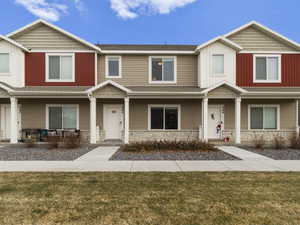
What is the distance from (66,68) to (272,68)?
14.2 meters

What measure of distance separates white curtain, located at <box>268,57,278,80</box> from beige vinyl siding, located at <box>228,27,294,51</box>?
2.61 ft

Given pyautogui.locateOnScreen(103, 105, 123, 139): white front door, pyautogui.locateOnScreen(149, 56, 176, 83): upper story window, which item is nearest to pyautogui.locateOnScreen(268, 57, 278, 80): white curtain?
pyautogui.locateOnScreen(149, 56, 176, 83): upper story window

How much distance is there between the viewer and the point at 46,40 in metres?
13.6

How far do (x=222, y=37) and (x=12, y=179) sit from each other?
13.4m

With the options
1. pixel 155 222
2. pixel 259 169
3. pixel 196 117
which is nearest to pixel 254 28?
pixel 196 117

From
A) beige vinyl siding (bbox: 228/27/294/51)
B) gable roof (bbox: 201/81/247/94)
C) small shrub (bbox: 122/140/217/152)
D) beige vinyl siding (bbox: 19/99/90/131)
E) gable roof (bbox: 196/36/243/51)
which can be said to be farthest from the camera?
beige vinyl siding (bbox: 228/27/294/51)

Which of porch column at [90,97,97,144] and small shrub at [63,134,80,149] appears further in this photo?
porch column at [90,97,97,144]

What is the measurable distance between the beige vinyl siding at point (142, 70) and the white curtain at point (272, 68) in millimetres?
5143

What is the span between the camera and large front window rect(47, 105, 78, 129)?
45.5ft

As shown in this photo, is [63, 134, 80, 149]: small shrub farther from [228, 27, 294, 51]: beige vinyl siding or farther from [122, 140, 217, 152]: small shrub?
[228, 27, 294, 51]: beige vinyl siding

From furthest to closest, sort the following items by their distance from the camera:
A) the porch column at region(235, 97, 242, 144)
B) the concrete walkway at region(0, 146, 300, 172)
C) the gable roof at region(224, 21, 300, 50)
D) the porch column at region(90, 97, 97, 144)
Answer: the gable roof at region(224, 21, 300, 50) < the porch column at region(235, 97, 242, 144) < the porch column at region(90, 97, 97, 144) < the concrete walkway at region(0, 146, 300, 172)

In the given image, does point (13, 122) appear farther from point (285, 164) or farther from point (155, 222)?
point (285, 164)

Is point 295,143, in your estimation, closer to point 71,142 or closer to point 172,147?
point 172,147

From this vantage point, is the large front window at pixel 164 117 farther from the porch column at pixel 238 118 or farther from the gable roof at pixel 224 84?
the porch column at pixel 238 118
